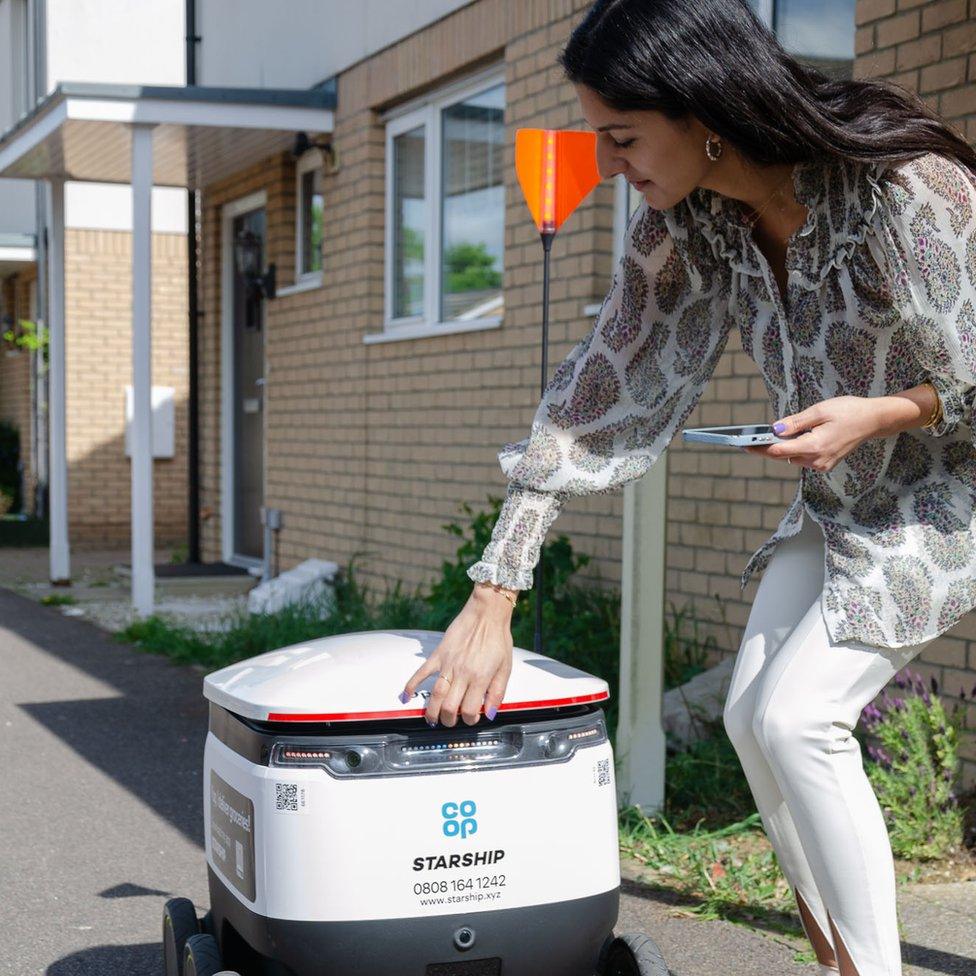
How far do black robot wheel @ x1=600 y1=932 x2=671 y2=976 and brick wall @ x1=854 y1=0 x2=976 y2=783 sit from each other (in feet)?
7.28

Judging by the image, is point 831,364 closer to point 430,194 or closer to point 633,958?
point 633,958

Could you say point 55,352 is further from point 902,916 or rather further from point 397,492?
point 902,916

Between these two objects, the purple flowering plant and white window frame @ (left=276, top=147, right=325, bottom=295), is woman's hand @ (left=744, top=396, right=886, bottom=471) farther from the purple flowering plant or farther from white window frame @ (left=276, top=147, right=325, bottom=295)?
→ white window frame @ (left=276, top=147, right=325, bottom=295)

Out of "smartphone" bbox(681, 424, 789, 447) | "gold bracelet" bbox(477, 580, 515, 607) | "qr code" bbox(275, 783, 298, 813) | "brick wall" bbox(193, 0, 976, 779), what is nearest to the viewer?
"smartphone" bbox(681, 424, 789, 447)

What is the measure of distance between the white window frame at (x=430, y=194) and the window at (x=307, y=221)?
123 cm

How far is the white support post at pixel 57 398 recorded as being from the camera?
440 inches

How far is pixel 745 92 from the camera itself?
2.13 metres

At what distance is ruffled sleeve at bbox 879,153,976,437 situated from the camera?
210 centimetres

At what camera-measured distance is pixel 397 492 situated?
8.91 metres

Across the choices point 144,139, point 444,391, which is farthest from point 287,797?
point 144,139

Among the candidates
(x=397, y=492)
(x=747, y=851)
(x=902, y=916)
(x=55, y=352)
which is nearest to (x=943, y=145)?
(x=902, y=916)

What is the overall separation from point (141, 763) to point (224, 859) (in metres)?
2.97

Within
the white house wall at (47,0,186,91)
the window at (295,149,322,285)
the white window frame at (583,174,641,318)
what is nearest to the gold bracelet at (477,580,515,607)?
the white window frame at (583,174,641,318)

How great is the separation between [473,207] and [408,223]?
33.8 inches
